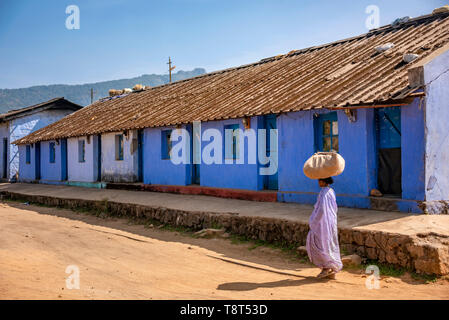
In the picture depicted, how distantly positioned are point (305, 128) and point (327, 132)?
23.0 inches

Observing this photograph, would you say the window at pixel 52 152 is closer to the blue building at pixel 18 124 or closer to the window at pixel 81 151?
the window at pixel 81 151

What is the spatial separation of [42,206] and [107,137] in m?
4.08

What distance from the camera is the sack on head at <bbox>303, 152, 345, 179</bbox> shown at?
21.1 ft

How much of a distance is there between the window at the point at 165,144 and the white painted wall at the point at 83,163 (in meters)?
5.64

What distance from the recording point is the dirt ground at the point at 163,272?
5586 mm

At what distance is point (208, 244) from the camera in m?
9.48

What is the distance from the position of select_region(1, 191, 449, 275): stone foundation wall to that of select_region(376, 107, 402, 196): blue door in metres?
2.73

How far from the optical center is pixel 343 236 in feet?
25.7

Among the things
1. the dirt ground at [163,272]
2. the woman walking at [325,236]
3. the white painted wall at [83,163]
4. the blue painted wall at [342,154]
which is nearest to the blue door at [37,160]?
the white painted wall at [83,163]

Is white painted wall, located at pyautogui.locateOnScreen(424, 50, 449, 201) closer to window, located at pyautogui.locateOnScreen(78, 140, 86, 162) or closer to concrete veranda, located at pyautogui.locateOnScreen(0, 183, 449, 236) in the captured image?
concrete veranda, located at pyautogui.locateOnScreen(0, 183, 449, 236)

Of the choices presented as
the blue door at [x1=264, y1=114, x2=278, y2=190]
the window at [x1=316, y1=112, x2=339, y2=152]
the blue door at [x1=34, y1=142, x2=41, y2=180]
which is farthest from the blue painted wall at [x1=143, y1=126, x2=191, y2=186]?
the blue door at [x1=34, y1=142, x2=41, y2=180]

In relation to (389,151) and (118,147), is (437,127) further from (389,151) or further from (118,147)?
(118,147)

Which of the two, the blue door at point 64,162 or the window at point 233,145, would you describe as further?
the blue door at point 64,162
